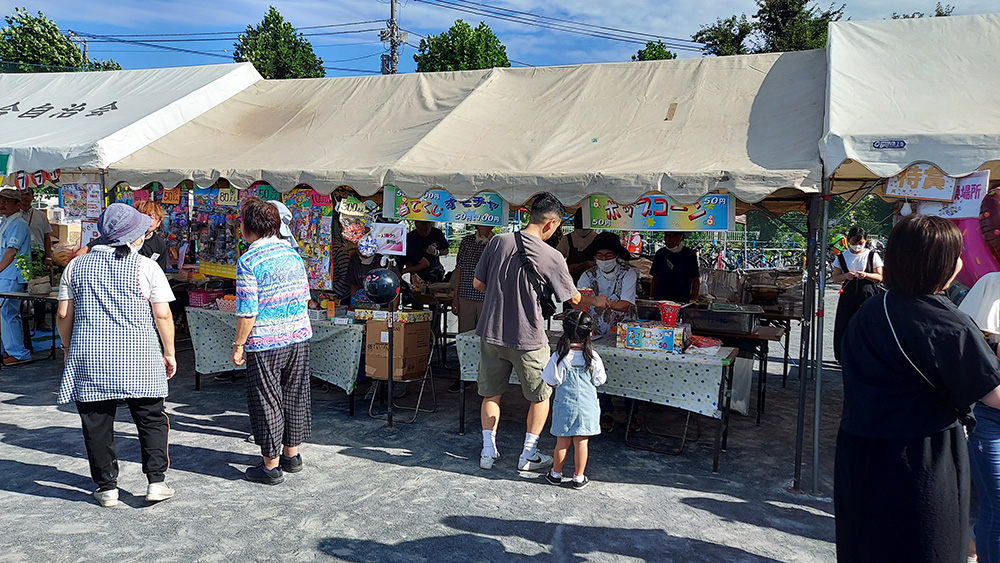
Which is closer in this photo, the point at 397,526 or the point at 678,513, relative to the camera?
the point at 397,526

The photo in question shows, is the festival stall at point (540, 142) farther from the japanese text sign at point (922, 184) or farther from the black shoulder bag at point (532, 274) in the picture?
the black shoulder bag at point (532, 274)

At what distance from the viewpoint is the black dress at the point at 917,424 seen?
2002 mm

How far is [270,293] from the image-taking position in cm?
404

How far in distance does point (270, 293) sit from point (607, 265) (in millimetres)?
2821

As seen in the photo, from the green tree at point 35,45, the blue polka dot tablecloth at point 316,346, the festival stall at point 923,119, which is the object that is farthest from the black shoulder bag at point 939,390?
the green tree at point 35,45

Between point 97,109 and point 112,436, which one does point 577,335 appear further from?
point 97,109

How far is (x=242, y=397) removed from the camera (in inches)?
248

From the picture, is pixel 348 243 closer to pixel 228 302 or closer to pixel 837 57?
pixel 228 302

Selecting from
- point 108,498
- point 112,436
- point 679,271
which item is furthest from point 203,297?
point 679,271

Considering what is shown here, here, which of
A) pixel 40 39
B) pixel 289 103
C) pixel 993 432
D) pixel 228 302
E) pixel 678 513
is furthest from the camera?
pixel 40 39

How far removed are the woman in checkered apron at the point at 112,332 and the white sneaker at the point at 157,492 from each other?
0.72ft

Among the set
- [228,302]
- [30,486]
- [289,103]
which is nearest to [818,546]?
[30,486]

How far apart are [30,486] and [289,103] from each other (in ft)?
16.0

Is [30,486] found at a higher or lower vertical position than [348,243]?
lower
